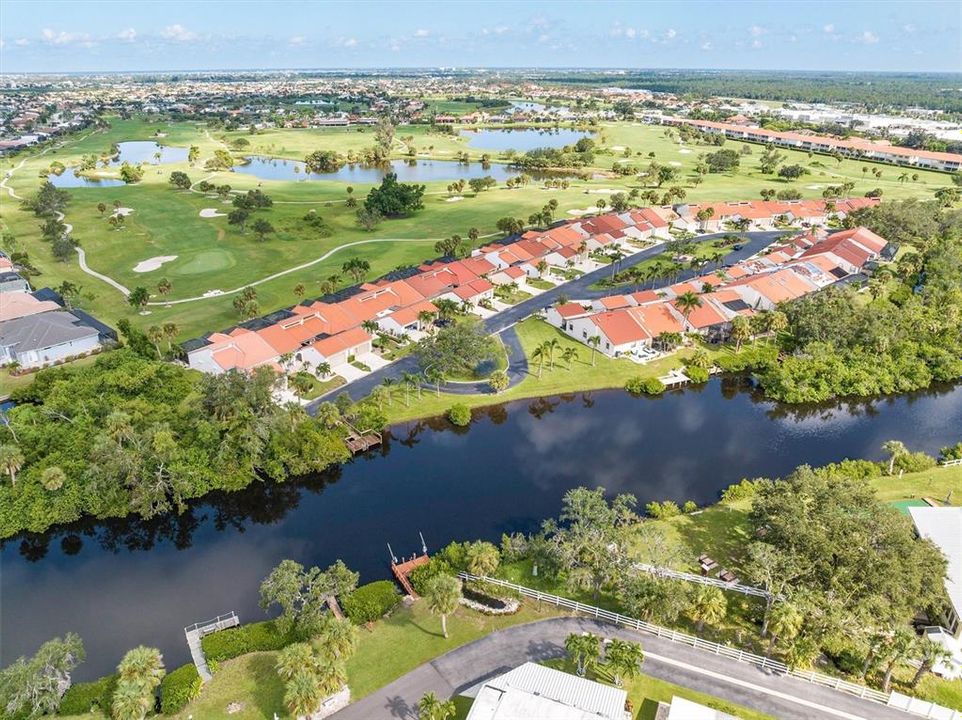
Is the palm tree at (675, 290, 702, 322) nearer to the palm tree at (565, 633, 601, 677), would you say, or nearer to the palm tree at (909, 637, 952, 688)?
the palm tree at (909, 637, 952, 688)

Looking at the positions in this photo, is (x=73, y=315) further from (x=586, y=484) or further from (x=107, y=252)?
(x=586, y=484)

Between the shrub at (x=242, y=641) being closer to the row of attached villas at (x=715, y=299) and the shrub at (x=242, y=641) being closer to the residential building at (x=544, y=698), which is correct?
the residential building at (x=544, y=698)

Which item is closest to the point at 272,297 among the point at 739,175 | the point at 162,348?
the point at 162,348

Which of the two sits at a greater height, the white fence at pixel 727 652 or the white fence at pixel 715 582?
the white fence at pixel 715 582

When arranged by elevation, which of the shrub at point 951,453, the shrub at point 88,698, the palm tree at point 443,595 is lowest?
the shrub at point 88,698

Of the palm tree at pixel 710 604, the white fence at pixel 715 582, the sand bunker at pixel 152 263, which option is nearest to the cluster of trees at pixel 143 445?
the white fence at pixel 715 582

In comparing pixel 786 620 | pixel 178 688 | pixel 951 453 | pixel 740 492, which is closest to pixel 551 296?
pixel 740 492

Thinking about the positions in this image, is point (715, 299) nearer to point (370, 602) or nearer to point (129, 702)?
point (370, 602)
